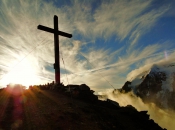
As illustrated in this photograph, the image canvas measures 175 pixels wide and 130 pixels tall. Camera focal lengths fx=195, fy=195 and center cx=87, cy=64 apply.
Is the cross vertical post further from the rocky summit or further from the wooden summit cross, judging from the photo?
the rocky summit

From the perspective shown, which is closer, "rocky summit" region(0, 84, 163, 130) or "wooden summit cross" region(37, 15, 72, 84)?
"rocky summit" region(0, 84, 163, 130)

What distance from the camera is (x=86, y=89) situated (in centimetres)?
1662

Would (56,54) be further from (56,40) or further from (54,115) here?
(54,115)

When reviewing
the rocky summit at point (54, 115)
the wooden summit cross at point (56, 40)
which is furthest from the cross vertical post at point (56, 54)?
the rocky summit at point (54, 115)

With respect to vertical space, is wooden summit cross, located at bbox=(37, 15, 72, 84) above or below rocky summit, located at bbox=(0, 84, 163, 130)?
above

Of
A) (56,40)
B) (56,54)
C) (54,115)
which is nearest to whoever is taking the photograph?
(54,115)

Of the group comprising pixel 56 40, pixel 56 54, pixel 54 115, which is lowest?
pixel 54 115

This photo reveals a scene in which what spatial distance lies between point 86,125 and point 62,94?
629cm

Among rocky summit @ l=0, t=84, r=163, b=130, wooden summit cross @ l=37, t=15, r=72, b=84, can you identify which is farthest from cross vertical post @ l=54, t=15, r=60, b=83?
rocky summit @ l=0, t=84, r=163, b=130

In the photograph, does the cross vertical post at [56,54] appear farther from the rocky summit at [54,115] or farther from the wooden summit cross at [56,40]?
the rocky summit at [54,115]

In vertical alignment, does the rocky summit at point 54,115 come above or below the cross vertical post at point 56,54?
below

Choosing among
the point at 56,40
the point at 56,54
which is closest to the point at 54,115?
the point at 56,54

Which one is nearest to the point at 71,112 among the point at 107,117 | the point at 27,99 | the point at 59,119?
the point at 59,119

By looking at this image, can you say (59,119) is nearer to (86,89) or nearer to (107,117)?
(107,117)
